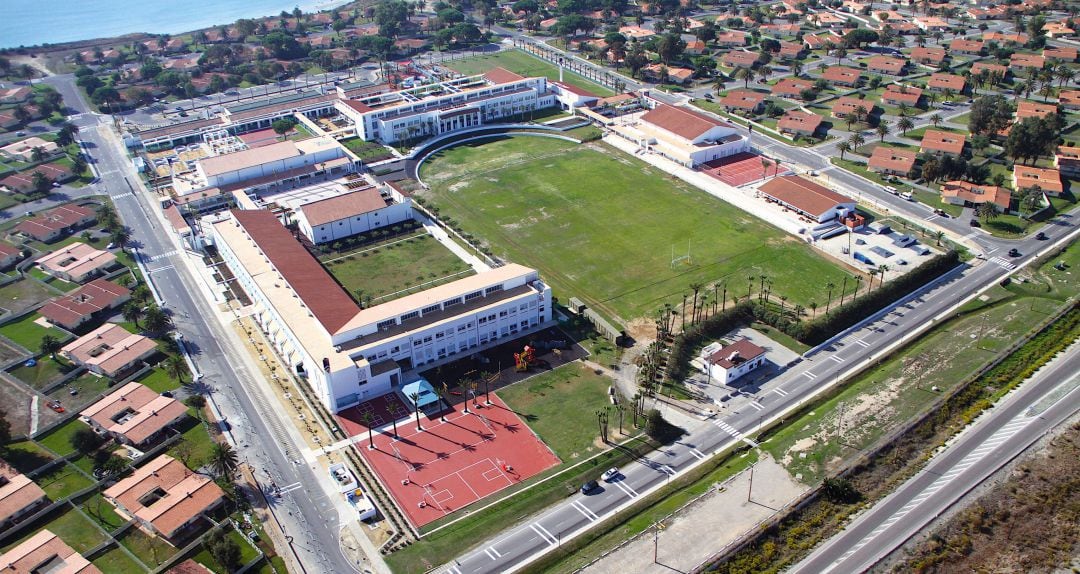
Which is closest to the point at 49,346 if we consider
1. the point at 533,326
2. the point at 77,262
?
the point at 77,262

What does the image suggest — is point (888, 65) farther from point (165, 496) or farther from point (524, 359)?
point (165, 496)

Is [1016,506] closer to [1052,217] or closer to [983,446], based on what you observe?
[983,446]

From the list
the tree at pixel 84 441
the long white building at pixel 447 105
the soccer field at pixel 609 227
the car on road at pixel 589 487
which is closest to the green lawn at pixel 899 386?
the soccer field at pixel 609 227

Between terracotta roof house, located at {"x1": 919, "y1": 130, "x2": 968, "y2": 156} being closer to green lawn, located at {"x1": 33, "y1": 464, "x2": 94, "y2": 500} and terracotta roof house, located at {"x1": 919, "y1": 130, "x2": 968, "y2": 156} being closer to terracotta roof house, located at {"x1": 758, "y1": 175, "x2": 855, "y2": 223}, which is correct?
terracotta roof house, located at {"x1": 758, "y1": 175, "x2": 855, "y2": 223}

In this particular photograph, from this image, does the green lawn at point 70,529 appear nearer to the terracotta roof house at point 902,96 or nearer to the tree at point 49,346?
the tree at point 49,346

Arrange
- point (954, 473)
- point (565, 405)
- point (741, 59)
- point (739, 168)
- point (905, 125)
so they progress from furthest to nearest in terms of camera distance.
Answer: point (741, 59)
point (905, 125)
point (739, 168)
point (565, 405)
point (954, 473)

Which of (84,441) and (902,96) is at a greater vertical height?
(902,96)
